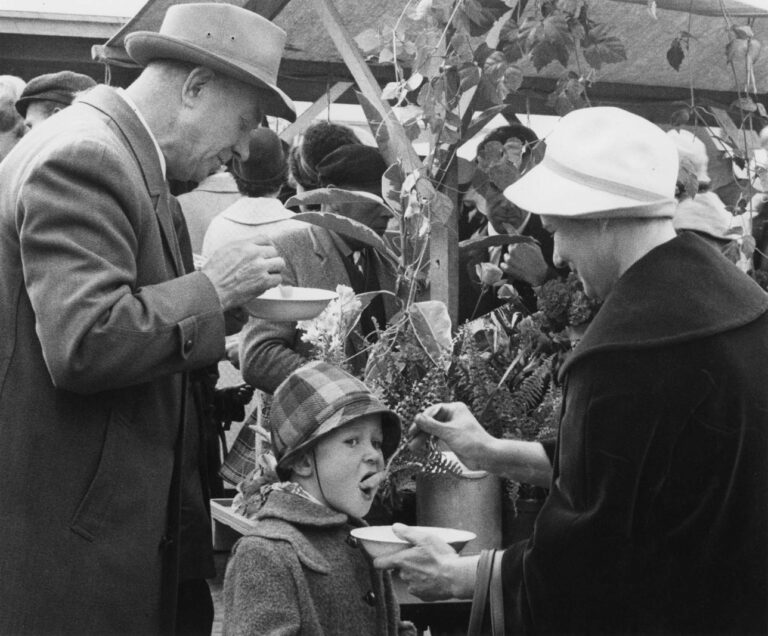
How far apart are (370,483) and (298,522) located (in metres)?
0.20

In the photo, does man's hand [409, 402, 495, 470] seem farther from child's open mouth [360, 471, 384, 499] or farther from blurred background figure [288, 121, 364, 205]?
blurred background figure [288, 121, 364, 205]

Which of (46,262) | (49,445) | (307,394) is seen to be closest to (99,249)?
(46,262)

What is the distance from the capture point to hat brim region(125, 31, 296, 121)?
2.51 metres

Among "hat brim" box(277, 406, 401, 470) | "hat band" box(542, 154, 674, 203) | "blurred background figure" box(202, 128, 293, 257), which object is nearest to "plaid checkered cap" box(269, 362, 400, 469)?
"hat brim" box(277, 406, 401, 470)

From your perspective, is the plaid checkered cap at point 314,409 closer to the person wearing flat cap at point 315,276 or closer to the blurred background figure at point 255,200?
the person wearing flat cap at point 315,276

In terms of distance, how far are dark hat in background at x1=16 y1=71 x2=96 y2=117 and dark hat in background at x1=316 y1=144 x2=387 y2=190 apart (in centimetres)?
130

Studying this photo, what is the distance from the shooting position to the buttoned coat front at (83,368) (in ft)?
7.10

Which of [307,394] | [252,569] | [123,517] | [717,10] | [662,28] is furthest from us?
[662,28]

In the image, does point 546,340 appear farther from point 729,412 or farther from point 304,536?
point 729,412

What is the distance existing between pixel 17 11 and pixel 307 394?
13.6 feet

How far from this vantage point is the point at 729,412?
78.0 inches

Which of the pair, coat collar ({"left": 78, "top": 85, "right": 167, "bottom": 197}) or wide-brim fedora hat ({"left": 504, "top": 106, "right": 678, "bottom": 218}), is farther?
coat collar ({"left": 78, "top": 85, "right": 167, "bottom": 197})

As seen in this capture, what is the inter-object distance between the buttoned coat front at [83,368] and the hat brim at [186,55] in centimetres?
25

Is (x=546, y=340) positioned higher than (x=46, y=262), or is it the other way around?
(x=46, y=262)
